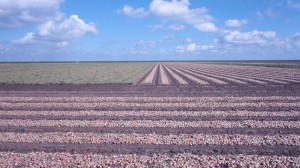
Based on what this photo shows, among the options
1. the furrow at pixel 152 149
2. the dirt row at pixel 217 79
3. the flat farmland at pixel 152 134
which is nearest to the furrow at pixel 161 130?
the flat farmland at pixel 152 134

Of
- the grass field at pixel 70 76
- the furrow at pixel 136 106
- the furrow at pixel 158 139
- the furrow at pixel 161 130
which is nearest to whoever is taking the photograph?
the furrow at pixel 158 139

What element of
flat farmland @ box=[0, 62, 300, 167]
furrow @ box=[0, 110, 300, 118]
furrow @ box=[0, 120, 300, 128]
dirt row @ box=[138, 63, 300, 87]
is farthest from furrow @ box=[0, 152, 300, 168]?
dirt row @ box=[138, 63, 300, 87]

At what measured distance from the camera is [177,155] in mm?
10359

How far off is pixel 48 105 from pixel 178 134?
34.0ft

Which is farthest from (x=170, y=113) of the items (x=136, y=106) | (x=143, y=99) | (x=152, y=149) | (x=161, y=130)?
(x=152, y=149)

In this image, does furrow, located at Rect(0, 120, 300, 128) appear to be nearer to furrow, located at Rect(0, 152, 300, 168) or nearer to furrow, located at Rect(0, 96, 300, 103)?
furrow, located at Rect(0, 152, 300, 168)

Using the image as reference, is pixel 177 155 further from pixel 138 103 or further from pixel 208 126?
pixel 138 103

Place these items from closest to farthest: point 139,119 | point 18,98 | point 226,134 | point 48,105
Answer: point 226,134 < point 139,119 < point 48,105 < point 18,98

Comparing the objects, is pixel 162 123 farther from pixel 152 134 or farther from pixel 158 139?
pixel 158 139

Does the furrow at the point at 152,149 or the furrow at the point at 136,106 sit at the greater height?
the furrow at the point at 136,106

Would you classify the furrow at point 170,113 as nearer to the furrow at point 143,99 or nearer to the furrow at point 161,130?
the furrow at point 161,130

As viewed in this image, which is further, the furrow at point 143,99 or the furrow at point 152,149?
the furrow at point 143,99

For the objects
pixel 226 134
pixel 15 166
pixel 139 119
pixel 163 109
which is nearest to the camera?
pixel 15 166

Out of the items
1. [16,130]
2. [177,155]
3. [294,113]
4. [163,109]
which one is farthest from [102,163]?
[294,113]
